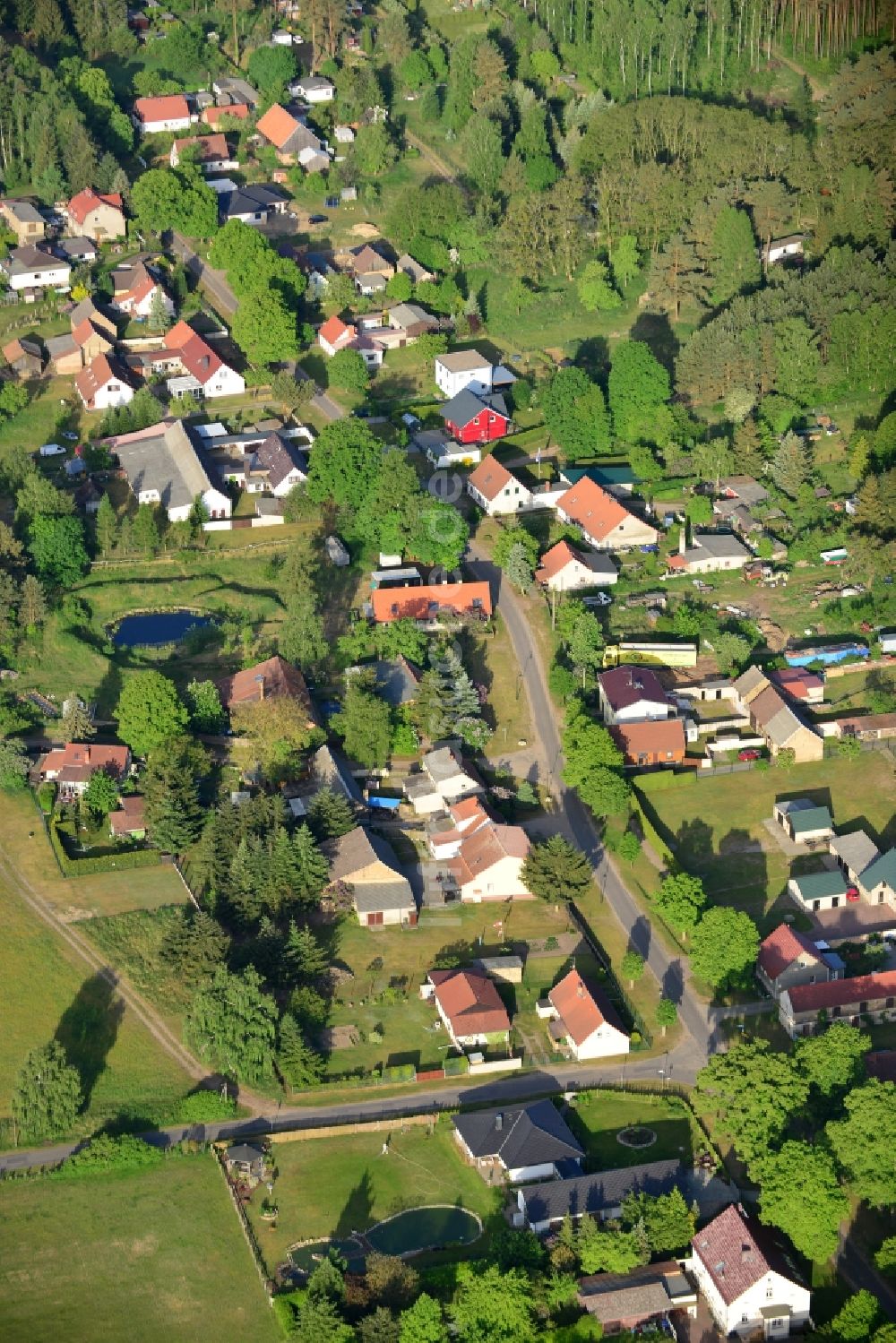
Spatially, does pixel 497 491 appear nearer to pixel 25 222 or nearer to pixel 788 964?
pixel 788 964

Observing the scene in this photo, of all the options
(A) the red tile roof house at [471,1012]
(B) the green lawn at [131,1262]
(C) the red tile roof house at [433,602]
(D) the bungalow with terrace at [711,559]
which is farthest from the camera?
(D) the bungalow with terrace at [711,559]

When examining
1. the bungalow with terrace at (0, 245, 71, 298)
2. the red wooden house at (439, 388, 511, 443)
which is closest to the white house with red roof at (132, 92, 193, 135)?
the bungalow with terrace at (0, 245, 71, 298)

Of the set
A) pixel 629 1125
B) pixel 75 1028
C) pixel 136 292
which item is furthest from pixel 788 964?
pixel 136 292

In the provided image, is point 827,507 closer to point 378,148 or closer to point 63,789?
point 63,789

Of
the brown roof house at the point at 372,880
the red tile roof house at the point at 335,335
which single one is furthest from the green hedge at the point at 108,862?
the red tile roof house at the point at 335,335

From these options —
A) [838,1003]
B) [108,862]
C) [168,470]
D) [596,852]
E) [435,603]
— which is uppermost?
[168,470]

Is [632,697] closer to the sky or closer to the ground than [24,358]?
closer to the ground

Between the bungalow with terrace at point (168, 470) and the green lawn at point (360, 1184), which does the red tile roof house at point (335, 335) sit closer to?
the bungalow with terrace at point (168, 470)

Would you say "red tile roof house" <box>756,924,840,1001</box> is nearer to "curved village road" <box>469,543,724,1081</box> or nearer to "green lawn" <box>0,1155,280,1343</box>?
"curved village road" <box>469,543,724,1081</box>
